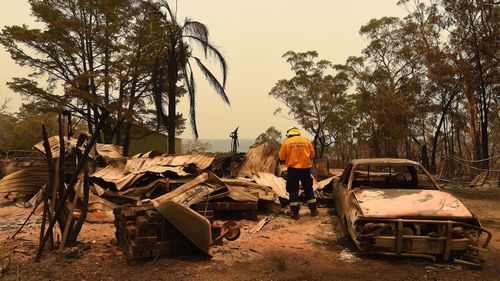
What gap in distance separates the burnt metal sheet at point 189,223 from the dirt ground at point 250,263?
28cm

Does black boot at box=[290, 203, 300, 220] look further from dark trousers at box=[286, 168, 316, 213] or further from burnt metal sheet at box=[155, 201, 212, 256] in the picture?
burnt metal sheet at box=[155, 201, 212, 256]

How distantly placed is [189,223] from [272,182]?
5.31 m

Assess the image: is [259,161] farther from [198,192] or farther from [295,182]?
[198,192]

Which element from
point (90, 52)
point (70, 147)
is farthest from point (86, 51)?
point (70, 147)

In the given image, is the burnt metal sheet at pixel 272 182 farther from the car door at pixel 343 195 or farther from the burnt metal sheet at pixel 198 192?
the car door at pixel 343 195

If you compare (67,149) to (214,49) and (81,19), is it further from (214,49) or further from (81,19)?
(81,19)

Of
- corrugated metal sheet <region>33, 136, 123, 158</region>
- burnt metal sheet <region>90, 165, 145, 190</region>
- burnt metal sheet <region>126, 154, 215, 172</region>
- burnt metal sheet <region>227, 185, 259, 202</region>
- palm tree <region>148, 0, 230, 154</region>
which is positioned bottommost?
burnt metal sheet <region>227, 185, 259, 202</region>

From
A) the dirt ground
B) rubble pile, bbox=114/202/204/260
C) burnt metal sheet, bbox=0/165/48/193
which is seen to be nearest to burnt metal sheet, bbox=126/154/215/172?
burnt metal sheet, bbox=0/165/48/193

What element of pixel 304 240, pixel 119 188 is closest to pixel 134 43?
pixel 119 188

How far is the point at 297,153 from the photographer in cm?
807

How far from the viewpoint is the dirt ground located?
185 inches

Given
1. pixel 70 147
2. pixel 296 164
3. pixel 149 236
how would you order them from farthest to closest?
pixel 70 147
pixel 296 164
pixel 149 236

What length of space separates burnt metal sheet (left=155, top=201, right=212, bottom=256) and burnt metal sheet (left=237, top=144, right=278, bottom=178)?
5.96 meters

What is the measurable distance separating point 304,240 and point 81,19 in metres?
24.6
